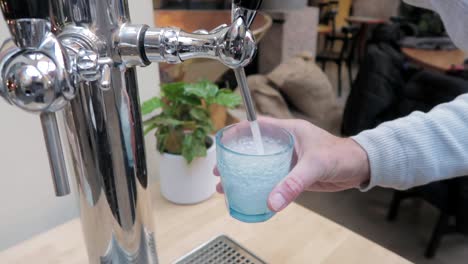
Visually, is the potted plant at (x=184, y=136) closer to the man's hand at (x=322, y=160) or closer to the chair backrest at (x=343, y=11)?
the man's hand at (x=322, y=160)

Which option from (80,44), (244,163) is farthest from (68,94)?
(244,163)

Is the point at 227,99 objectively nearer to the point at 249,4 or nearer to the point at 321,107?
the point at 249,4

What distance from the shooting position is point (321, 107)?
237 centimetres

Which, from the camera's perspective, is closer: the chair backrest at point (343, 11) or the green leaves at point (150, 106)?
the green leaves at point (150, 106)

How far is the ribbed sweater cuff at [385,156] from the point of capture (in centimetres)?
54

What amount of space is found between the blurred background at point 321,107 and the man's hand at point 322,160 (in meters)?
0.32

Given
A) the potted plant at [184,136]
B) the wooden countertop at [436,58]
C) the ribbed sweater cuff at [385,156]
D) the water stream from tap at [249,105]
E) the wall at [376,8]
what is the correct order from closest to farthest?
the water stream from tap at [249,105]
the ribbed sweater cuff at [385,156]
the potted plant at [184,136]
the wooden countertop at [436,58]
the wall at [376,8]

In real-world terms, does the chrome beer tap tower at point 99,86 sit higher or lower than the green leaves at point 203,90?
higher

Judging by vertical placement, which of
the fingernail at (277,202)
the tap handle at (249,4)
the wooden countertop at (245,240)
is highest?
the tap handle at (249,4)

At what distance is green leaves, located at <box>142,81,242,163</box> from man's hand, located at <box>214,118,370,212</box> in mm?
180

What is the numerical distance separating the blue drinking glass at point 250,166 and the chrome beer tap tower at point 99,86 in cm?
9

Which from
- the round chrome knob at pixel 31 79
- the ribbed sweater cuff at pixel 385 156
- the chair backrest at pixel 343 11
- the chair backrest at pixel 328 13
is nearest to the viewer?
the round chrome knob at pixel 31 79

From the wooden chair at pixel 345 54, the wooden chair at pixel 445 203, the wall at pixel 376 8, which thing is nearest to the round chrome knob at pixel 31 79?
the wooden chair at pixel 445 203

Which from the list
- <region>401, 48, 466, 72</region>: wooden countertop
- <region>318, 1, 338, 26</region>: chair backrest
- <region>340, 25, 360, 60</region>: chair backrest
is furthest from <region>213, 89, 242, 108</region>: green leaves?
<region>318, 1, 338, 26</region>: chair backrest
